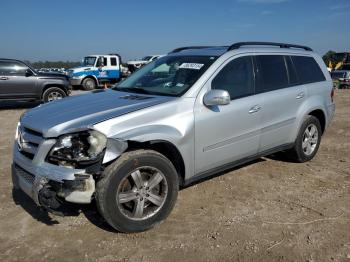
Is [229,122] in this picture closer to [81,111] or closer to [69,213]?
[81,111]

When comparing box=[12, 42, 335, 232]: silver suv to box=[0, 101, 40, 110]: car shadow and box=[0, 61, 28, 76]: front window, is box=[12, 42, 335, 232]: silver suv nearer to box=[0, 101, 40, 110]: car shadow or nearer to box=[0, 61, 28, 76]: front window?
box=[0, 61, 28, 76]: front window

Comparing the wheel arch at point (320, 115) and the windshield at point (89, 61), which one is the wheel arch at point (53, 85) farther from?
the wheel arch at point (320, 115)

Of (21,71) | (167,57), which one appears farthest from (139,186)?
(21,71)

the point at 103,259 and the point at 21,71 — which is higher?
the point at 21,71

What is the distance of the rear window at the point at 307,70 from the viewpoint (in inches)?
211

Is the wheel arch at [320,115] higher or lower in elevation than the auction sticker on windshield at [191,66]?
lower

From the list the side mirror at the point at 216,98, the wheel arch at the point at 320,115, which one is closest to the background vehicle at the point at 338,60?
the wheel arch at the point at 320,115

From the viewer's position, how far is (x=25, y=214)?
3.96m

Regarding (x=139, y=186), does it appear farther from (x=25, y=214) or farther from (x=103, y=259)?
(x=25, y=214)

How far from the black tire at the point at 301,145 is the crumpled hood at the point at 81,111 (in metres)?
2.45

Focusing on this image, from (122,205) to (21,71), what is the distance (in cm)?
1004

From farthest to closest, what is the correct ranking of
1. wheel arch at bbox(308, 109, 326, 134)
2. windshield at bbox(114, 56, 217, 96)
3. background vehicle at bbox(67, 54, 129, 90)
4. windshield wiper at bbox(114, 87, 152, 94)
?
background vehicle at bbox(67, 54, 129, 90) → wheel arch at bbox(308, 109, 326, 134) → windshield wiper at bbox(114, 87, 152, 94) → windshield at bbox(114, 56, 217, 96)

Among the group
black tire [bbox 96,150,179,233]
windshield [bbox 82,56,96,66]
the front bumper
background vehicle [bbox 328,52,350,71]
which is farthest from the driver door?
background vehicle [bbox 328,52,350,71]

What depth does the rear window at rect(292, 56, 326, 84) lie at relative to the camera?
5.35 m
